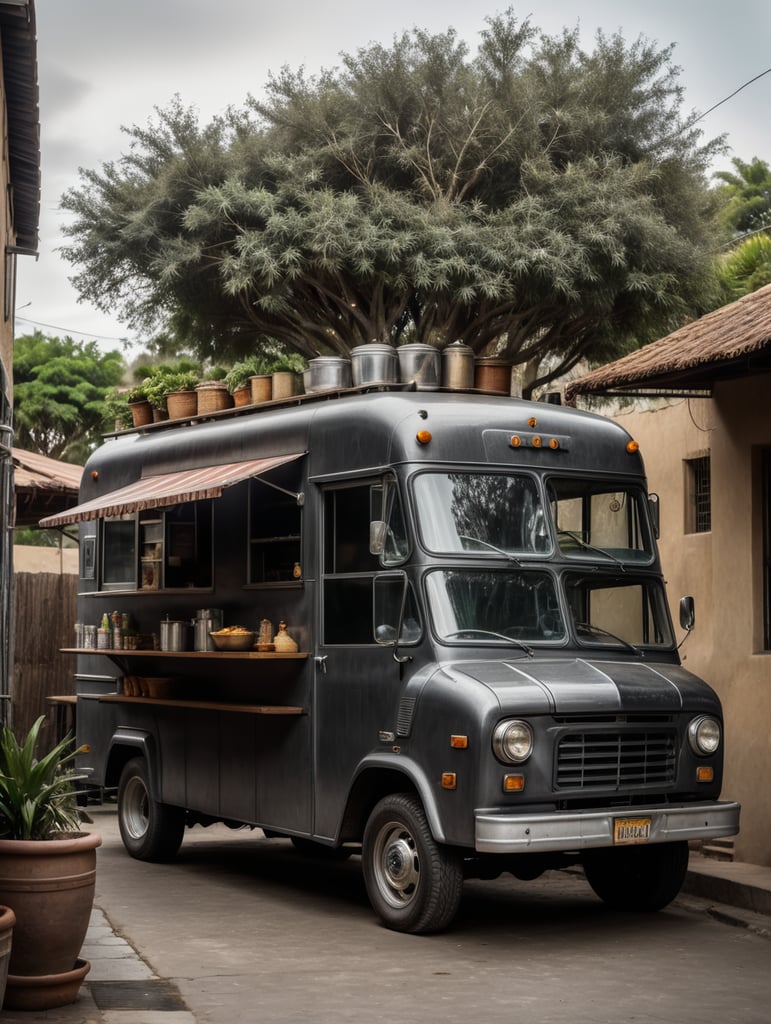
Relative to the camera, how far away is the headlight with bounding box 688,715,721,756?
29.8ft

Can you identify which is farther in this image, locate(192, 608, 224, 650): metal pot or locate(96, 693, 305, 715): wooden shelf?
locate(192, 608, 224, 650): metal pot

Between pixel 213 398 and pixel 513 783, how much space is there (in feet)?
17.0

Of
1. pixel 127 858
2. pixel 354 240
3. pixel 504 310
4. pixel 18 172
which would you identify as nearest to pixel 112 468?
pixel 127 858

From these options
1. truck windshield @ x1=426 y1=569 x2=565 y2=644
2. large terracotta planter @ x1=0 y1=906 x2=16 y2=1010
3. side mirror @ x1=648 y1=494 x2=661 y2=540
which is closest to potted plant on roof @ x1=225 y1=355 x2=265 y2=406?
side mirror @ x1=648 y1=494 x2=661 y2=540

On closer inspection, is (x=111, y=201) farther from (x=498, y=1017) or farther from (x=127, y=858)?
(x=498, y=1017)

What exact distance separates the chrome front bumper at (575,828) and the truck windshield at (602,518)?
1733 mm

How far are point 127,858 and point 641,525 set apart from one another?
17.4ft

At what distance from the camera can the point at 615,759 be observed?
8766 mm

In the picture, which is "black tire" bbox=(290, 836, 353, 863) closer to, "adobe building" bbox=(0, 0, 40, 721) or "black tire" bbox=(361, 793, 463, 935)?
"black tire" bbox=(361, 793, 463, 935)

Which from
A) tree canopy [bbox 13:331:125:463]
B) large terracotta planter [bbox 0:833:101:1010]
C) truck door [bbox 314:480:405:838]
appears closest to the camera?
large terracotta planter [bbox 0:833:101:1010]

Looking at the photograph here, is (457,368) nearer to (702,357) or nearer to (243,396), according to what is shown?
(702,357)

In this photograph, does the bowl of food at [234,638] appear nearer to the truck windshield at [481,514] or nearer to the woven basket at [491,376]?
the truck windshield at [481,514]

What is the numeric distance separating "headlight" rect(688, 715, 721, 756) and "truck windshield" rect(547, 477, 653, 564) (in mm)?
1238

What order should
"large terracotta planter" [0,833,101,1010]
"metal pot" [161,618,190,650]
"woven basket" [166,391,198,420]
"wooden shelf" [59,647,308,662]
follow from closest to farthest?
"large terracotta planter" [0,833,101,1010] < "wooden shelf" [59,647,308,662] < "metal pot" [161,618,190,650] < "woven basket" [166,391,198,420]
